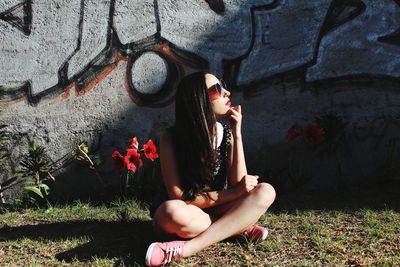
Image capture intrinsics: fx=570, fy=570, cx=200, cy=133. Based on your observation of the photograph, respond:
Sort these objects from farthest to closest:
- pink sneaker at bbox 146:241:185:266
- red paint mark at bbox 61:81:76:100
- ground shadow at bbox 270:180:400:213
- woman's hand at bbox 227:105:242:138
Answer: red paint mark at bbox 61:81:76:100, ground shadow at bbox 270:180:400:213, woman's hand at bbox 227:105:242:138, pink sneaker at bbox 146:241:185:266

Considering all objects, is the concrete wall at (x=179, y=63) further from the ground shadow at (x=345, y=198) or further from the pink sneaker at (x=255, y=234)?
A: the pink sneaker at (x=255, y=234)

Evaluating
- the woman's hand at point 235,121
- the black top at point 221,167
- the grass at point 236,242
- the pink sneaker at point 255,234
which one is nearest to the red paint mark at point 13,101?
the grass at point 236,242

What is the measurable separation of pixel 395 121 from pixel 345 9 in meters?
0.98

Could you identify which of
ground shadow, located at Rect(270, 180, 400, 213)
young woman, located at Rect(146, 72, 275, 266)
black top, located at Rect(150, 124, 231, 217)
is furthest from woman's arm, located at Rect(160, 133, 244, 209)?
ground shadow, located at Rect(270, 180, 400, 213)

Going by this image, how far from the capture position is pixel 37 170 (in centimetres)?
427

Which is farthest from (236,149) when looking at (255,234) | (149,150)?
(149,150)

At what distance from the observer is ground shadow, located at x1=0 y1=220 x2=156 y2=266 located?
325cm

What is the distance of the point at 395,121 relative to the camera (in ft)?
15.0

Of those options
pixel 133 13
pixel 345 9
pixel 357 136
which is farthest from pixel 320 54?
pixel 133 13

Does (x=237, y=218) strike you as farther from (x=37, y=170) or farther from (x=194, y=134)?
(x=37, y=170)

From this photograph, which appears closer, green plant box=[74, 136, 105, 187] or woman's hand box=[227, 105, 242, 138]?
woman's hand box=[227, 105, 242, 138]

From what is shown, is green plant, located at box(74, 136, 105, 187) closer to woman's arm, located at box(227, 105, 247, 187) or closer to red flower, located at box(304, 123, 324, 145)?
woman's arm, located at box(227, 105, 247, 187)

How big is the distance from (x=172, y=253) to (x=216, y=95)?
880mm

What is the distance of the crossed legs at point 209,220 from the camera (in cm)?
304
